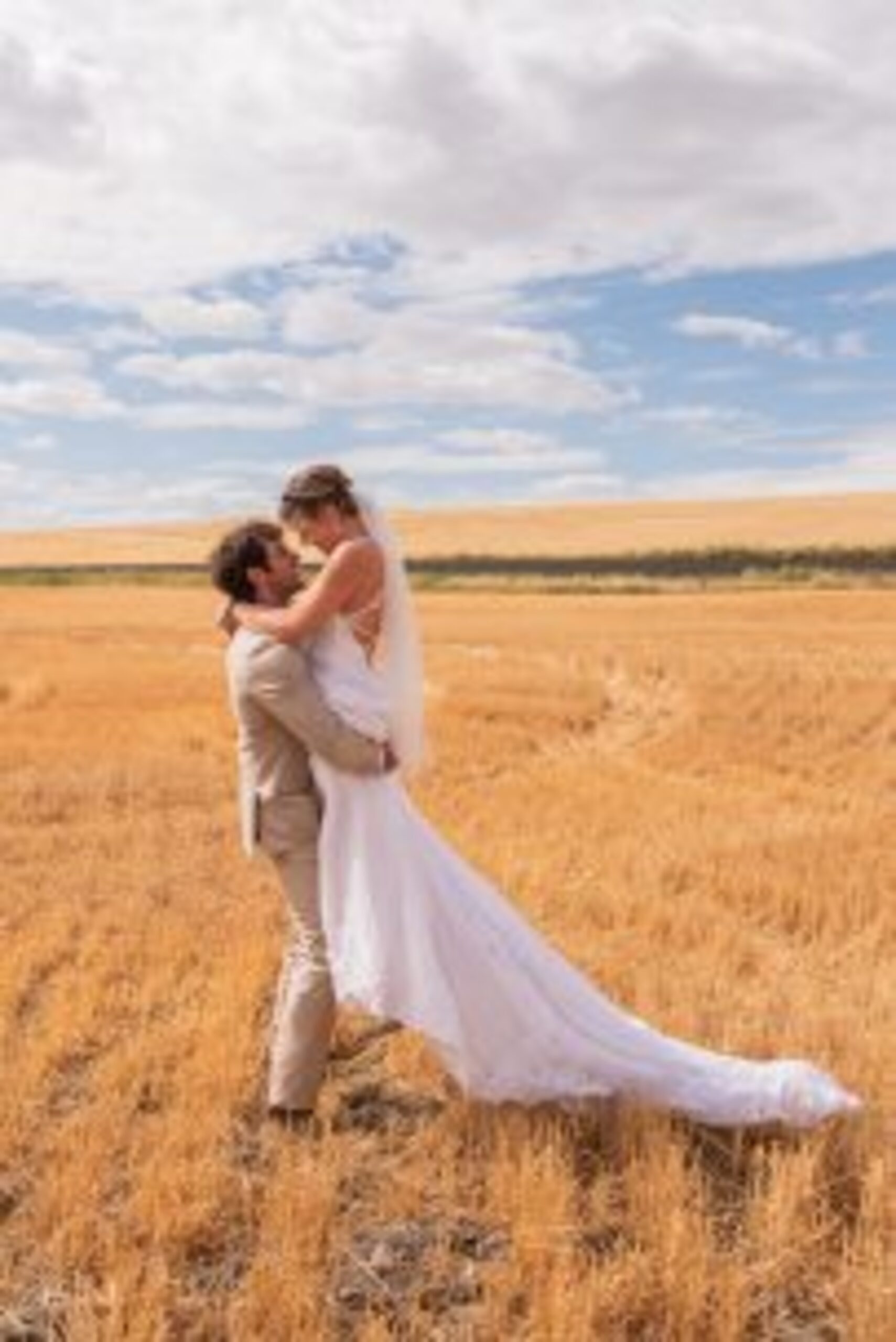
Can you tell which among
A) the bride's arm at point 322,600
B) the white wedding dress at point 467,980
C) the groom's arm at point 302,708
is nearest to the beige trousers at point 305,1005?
the white wedding dress at point 467,980

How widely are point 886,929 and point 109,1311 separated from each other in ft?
26.8

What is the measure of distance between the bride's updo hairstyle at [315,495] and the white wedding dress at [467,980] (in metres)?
0.47

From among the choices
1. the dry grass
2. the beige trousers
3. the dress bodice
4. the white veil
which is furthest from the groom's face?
the dry grass

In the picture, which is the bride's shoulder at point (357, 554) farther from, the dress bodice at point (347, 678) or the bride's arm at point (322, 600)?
the dress bodice at point (347, 678)

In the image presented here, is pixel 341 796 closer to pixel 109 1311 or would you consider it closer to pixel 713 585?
pixel 109 1311

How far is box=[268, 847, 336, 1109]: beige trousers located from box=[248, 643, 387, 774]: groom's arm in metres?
0.51

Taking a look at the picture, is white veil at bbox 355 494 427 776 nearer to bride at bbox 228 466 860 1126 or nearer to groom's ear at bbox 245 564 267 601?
bride at bbox 228 466 860 1126

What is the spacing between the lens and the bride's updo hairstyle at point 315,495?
785cm

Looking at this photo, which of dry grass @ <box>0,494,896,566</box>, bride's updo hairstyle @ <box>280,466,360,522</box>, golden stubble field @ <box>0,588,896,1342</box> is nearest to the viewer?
golden stubble field @ <box>0,588,896,1342</box>

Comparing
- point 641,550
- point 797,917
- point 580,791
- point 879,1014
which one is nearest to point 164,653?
point 580,791

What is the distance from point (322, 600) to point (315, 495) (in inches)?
15.6

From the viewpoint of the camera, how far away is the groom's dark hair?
26.7ft

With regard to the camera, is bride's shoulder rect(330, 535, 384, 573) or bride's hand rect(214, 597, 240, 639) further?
bride's hand rect(214, 597, 240, 639)

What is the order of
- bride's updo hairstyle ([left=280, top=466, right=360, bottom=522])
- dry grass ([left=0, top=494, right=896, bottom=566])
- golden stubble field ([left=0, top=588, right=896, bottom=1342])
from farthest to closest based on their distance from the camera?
dry grass ([left=0, top=494, right=896, bottom=566]) → bride's updo hairstyle ([left=280, top=466, right=360, bottom=522]) → golden stubble field ([left=0, top=588, right=896, bottom=1342])
